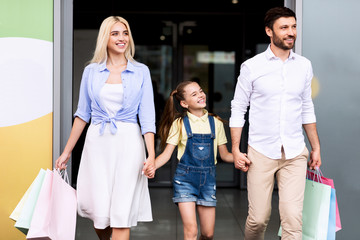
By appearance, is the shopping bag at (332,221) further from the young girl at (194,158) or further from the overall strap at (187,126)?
the overall strap at (187,126)

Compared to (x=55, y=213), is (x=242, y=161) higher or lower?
higher

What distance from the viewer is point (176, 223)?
231 inches

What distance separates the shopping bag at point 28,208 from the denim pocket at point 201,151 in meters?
1.12

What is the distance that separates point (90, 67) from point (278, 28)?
1.37 metres

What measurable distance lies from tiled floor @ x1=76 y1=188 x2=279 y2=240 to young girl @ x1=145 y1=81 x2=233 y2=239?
55.3 inches

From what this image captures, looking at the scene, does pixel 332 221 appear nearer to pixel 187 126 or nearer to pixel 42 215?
pixel 187 126

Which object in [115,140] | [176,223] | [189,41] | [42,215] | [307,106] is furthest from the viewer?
[189,41]

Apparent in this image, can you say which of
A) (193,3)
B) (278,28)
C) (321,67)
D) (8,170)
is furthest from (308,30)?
(193,3)

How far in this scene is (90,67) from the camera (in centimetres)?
374

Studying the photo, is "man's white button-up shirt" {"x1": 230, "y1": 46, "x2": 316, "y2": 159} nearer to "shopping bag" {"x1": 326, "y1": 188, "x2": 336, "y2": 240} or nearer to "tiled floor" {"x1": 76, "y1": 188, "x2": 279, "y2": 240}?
"shopping bag" {"x1": 326, "y1": 188, "x2": 336, "y2": 240}

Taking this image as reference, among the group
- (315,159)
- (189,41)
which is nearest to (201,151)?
(315,159)

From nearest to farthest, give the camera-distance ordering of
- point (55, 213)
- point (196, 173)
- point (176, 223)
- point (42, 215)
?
point (42, 215) < point (55, 213) < point (196, 173) < point (176, 223)

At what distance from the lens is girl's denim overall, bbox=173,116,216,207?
3.88 meters

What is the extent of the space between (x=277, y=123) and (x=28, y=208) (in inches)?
69.6
